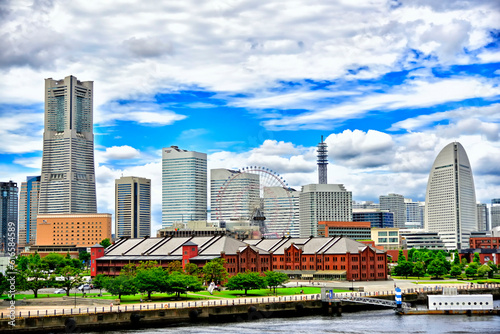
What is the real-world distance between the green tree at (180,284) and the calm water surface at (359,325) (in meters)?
16.6

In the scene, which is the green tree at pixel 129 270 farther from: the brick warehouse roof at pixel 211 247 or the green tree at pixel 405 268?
the green tree at pixel 405 268

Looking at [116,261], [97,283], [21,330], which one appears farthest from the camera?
[116,261]

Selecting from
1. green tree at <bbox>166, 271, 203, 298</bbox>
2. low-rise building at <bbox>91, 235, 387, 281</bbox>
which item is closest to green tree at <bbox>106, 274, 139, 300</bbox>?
green tree at <bbox>166, 271, 203, 298</bbox>

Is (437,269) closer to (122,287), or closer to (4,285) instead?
(122,287)

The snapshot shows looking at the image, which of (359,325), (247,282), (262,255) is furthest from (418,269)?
(359,325)

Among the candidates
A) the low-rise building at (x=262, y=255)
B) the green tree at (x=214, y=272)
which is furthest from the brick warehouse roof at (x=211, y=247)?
the green tree at (x=214, y=272)

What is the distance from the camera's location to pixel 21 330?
9069cm

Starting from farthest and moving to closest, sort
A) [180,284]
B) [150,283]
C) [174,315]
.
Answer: [180,284]
[150,283]
[174,315]

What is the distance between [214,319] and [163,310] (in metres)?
8.45

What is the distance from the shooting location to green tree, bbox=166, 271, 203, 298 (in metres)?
117

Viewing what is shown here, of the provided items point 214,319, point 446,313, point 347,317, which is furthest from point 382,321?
point 214,319

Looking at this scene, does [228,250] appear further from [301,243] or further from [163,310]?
[163,310]

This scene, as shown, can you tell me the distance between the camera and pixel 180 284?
117 metres

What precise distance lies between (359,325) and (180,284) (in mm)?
33347
